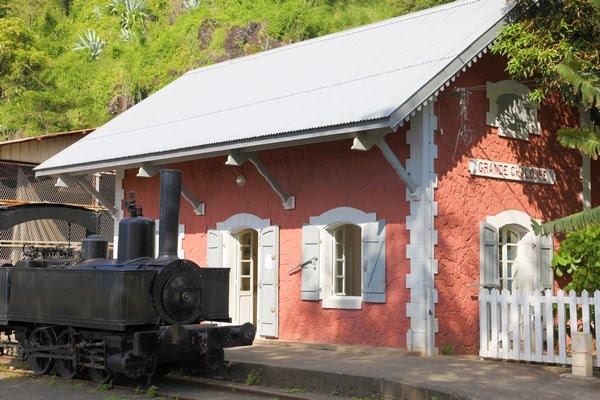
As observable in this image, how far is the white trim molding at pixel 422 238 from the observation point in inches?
470

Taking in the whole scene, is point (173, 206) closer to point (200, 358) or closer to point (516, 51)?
point (200, 358)

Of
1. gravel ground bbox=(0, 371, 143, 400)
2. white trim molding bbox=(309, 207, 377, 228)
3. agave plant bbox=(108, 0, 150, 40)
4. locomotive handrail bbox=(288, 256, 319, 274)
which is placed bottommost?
gravel ground bbox=(0, 371, 143, 400)

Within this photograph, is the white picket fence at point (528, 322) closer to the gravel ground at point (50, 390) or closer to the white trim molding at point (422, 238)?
the white trim molding at point (422, 238)

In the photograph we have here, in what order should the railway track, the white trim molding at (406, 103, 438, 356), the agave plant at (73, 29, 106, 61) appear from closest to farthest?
the railway track
the white trim molding at (406, 103, 438, 356)
the agave plant at (73, 29, 106, 61)

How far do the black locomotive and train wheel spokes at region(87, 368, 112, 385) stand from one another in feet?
0.04

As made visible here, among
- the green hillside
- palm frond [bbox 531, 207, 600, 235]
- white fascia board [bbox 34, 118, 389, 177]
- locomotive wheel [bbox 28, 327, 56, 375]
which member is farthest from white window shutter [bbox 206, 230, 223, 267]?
the green hillside

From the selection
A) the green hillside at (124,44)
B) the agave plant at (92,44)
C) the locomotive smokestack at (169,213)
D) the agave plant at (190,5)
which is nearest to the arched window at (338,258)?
the locomotive smokestack at (169,213)

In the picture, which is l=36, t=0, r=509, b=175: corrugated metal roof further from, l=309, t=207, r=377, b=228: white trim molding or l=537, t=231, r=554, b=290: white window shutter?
l=537, t=231, r=554, b=290: white window shutter

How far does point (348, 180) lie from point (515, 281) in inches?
129

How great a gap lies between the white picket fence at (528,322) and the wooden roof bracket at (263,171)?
3810 mm

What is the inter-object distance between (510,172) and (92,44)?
4222 cm

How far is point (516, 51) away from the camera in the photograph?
12.4 meters

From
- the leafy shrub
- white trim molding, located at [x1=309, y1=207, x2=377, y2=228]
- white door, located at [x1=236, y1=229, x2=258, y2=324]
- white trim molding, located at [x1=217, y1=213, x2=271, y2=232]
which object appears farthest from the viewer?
white door, located at [x1=236, y1=229, x2=258, y2=324]

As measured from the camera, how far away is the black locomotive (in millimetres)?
9891
